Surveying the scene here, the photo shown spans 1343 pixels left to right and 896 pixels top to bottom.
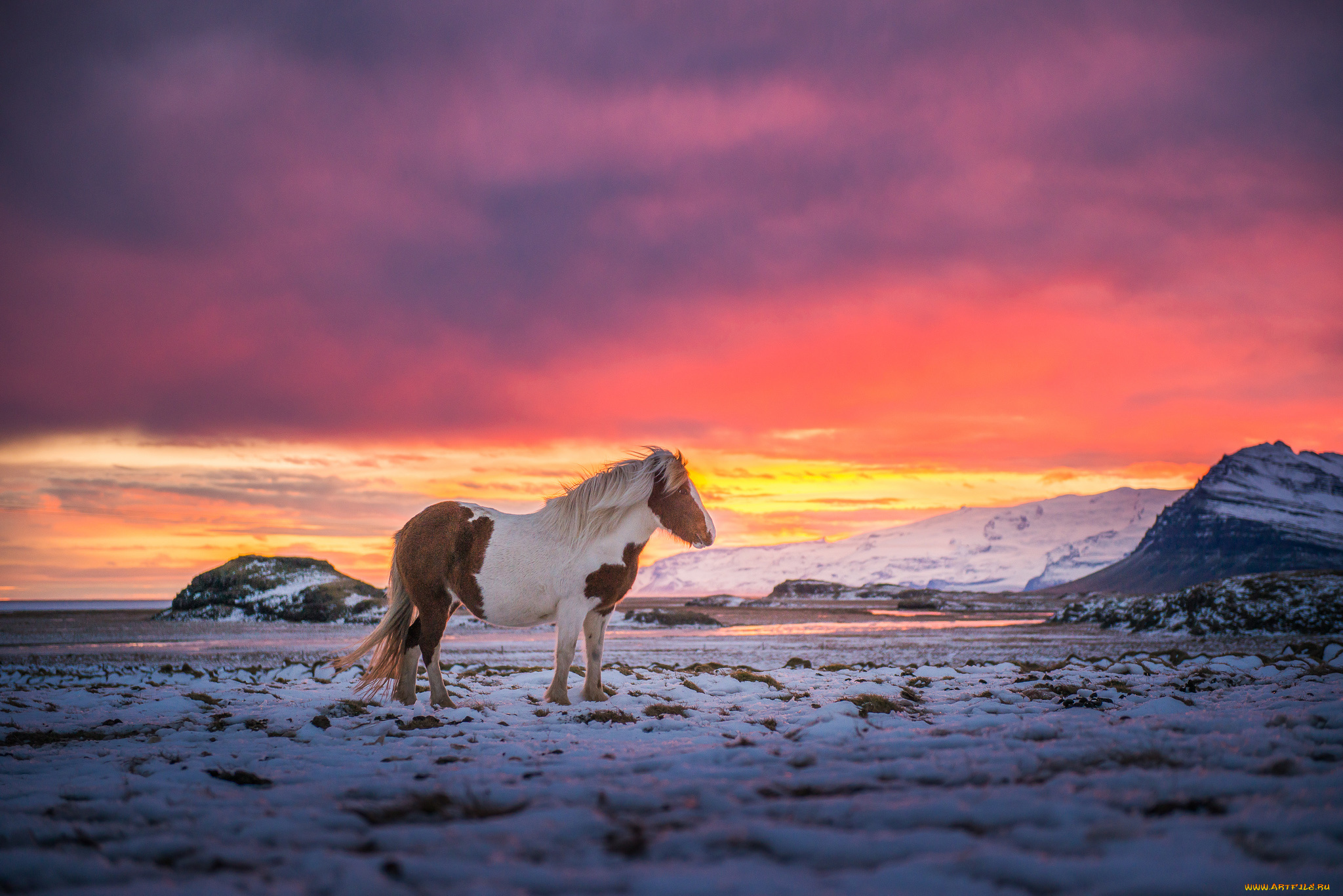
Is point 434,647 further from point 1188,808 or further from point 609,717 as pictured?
point 1188,808

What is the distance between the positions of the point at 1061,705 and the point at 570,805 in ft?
17.2

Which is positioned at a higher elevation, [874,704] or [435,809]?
[435,809]

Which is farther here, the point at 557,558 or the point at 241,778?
the point at 557,558

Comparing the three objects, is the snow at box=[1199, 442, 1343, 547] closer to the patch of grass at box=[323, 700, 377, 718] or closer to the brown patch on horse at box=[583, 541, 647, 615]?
the brown patch on horse at box=[583, 541, 647, 615]

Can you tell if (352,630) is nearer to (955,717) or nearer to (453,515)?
(453,515)

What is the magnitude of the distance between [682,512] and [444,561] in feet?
9.32

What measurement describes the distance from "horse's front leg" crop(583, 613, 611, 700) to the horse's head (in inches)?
50.9

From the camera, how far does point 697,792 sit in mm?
3691

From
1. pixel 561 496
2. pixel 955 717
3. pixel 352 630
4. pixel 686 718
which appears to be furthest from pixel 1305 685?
pixel 352 630

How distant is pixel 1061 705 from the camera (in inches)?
261

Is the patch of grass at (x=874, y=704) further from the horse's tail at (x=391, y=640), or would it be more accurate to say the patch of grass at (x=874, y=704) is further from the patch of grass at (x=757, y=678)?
the horse's tail at (x=391, y=640)

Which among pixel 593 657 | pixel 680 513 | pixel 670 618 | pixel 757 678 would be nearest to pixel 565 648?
pixel 593 657

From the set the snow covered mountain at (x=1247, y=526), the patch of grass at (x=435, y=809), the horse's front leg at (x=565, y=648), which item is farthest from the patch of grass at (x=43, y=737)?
the snow covered mountain at (x=1247, y=526)

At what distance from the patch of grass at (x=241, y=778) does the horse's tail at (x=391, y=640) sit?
3.84 m
